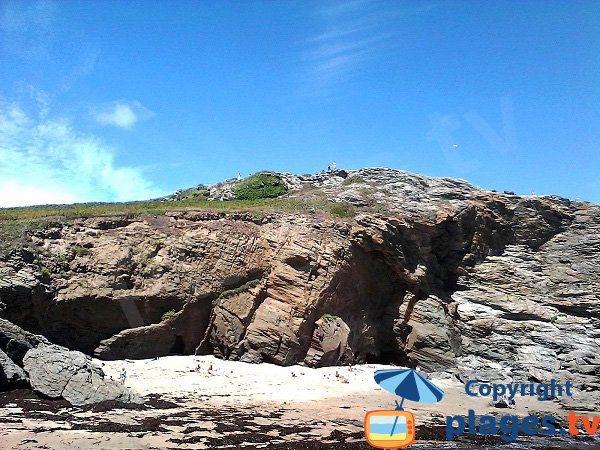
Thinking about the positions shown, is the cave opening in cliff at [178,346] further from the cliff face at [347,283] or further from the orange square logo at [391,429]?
the orange square logo at [391,429]

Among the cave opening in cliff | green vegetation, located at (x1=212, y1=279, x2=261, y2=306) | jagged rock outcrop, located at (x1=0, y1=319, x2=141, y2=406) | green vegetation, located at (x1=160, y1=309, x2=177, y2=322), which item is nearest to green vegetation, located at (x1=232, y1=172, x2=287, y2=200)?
green vegetation, located at (x1=212, y1=279, x2=261, y2=306)

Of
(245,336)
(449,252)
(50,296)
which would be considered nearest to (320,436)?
(245,336)

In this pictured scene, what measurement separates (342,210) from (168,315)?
44.7 feet

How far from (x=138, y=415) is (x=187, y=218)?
15.2m

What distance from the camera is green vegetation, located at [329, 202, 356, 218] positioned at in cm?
3247

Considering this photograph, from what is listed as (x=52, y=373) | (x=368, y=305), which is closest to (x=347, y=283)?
(x=368, y=305)

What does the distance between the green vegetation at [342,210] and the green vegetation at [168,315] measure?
12.4 metres

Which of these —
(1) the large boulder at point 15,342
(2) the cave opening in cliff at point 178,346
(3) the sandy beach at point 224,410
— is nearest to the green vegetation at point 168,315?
(2) the cave opening in cliff at point 178,346

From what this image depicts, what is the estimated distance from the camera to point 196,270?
1085 inches

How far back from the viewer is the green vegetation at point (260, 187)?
42.5 meters

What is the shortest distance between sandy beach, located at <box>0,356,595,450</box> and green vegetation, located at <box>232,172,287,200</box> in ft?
62.9

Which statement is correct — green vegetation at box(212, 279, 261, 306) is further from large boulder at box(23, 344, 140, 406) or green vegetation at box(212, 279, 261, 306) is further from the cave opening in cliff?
large boulder at box(23, 344, 140, 406)

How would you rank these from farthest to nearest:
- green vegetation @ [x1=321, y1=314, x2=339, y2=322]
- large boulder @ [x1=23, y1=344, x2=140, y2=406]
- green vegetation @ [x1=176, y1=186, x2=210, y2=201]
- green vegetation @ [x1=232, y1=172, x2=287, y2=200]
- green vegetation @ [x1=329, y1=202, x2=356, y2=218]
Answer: green vegetation @ [x1=176, y1=186, x2=210, y2=201] → green vegetation @ [x1=232, y1=172, x2=287, y2=200] → green vegetation @ [x1=329, y1=202, x2=356, y2=218] → green vegetation @ [x1=321, y1=314, x2=339, y2=322] → large boulder @ [x1=23, y1=344, x2=140, y2=406]

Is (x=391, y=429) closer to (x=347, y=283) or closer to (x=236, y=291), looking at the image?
(x=236, y=291)
